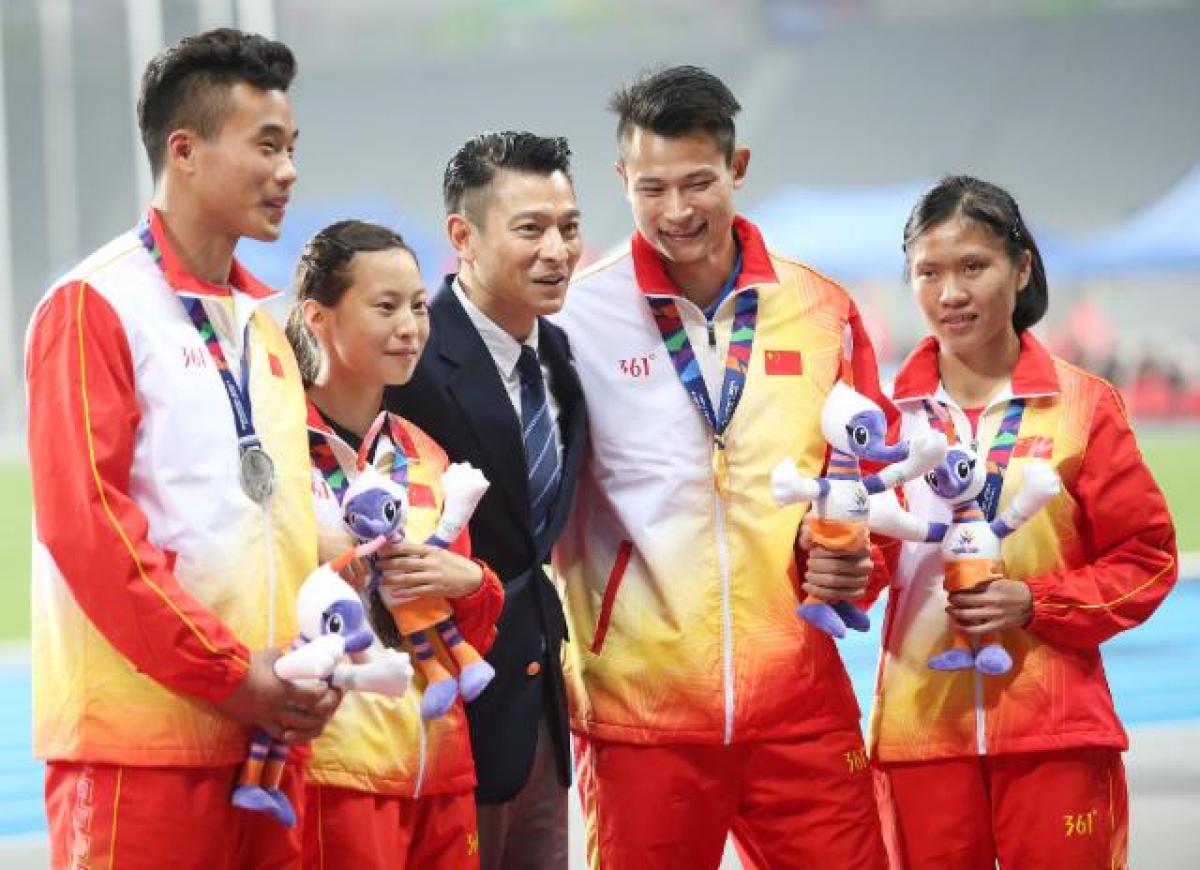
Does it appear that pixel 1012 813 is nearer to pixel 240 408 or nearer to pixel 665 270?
pixel 665 270

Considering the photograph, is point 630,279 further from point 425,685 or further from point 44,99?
point 44,99

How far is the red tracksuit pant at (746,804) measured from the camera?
11.8ft

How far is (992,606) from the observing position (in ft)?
11.8

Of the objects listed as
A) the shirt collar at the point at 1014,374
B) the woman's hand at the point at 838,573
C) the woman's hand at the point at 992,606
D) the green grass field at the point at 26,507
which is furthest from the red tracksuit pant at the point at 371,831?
the green grass field at the point at 26,507

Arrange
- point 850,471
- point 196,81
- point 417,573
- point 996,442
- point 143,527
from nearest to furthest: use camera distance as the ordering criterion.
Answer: point 143,527
point 196,81
point 417,573
point 850,471
point 996,442

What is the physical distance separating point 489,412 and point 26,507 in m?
12.5

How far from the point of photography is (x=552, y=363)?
146 inches

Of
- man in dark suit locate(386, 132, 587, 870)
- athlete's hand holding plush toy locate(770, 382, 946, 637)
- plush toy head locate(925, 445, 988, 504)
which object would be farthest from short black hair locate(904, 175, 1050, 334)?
man in dark suit locate(386, 132, 587, 870)

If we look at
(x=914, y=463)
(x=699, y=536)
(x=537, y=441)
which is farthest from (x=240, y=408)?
(x=914, y=463)

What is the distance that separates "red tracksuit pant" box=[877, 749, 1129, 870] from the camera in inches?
144

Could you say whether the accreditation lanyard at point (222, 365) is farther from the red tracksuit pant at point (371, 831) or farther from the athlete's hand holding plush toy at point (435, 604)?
the red tracksuit pant at point (371, 831)

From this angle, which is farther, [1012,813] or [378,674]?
[1012,813]

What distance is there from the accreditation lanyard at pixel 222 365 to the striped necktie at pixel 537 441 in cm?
72

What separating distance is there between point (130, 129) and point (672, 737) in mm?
A: 24808
